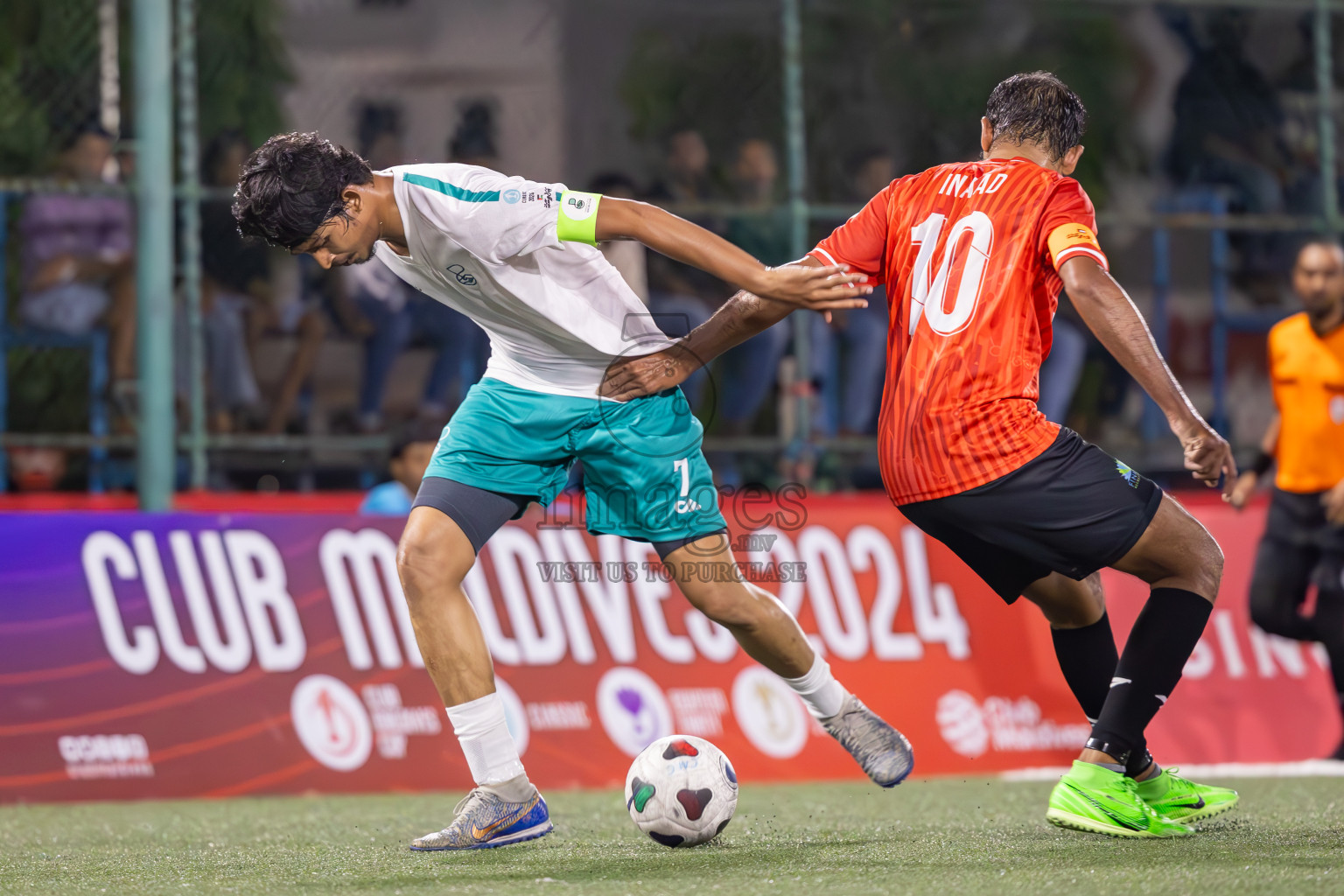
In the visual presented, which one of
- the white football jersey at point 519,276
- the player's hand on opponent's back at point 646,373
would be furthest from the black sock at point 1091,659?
the white football jersey at point 519,276

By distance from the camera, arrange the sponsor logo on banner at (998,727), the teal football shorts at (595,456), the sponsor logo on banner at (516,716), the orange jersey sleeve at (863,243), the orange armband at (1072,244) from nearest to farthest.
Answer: the orange armband at (1072,244), the orange jersey sleeve at (863,243), the teal football shorts at (595,456), the sponsor logo on banner at (516,716), the sponsor logo on banner at (998,727)

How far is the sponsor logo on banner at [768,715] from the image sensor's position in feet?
25.6

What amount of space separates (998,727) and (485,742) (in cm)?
393

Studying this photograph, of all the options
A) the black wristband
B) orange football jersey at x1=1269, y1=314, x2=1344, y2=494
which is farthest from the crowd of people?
orange football jersey at x1=1269, y1=314, x2=1344, y2=494

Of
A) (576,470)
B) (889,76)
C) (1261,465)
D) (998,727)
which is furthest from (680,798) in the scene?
(889,76)

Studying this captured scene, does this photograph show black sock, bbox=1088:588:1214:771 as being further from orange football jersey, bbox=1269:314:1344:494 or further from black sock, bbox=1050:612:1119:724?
orange football jersey, bbox=1269:314:1344:494

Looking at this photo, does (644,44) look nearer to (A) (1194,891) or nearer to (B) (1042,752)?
(B) (1042,752)

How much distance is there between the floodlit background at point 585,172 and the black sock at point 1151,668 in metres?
4.24

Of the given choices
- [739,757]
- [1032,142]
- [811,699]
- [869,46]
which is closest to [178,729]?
[739,757]

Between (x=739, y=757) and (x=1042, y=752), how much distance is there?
4.96ft

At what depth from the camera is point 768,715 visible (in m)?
7.82

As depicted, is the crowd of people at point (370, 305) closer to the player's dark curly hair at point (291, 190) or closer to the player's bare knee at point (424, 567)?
the player's bare knee at point (424, 567)

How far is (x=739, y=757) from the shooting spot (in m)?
7.73

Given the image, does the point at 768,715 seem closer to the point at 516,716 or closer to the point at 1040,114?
the point at 516,716
